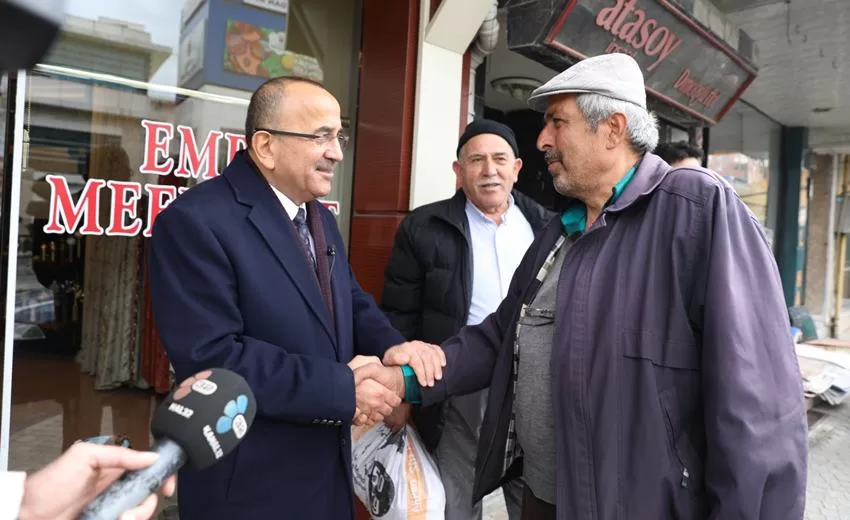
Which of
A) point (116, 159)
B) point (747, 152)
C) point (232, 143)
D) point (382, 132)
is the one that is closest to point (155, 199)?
point (116, 159)

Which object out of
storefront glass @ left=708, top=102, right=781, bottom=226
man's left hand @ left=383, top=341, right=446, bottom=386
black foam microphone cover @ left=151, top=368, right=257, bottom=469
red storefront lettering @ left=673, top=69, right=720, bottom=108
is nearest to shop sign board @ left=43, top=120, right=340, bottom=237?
man's left hand @ left=383, top=341, right=446, bottom=386

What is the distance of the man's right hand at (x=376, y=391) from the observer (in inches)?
82.0

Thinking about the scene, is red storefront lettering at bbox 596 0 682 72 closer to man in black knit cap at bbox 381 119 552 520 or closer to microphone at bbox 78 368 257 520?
man in black knit cap at bbox 381 119 552 520

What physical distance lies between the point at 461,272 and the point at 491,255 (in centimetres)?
24

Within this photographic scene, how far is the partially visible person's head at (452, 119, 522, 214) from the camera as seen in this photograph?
314cm

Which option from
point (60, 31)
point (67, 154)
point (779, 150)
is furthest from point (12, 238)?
point (779, 150)

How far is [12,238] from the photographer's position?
9.12ft

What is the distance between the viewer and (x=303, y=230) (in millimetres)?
2174

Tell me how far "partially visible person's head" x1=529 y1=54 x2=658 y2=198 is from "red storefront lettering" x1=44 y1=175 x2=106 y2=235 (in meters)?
2.42

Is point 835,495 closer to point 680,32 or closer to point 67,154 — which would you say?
point 680,32

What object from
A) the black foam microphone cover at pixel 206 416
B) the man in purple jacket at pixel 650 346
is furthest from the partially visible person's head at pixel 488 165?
the black foam microphone cover at pixel 206 416

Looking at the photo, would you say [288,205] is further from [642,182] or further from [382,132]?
[382,132]

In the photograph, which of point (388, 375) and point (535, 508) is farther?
point (388, 375)

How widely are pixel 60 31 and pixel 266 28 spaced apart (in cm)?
357
